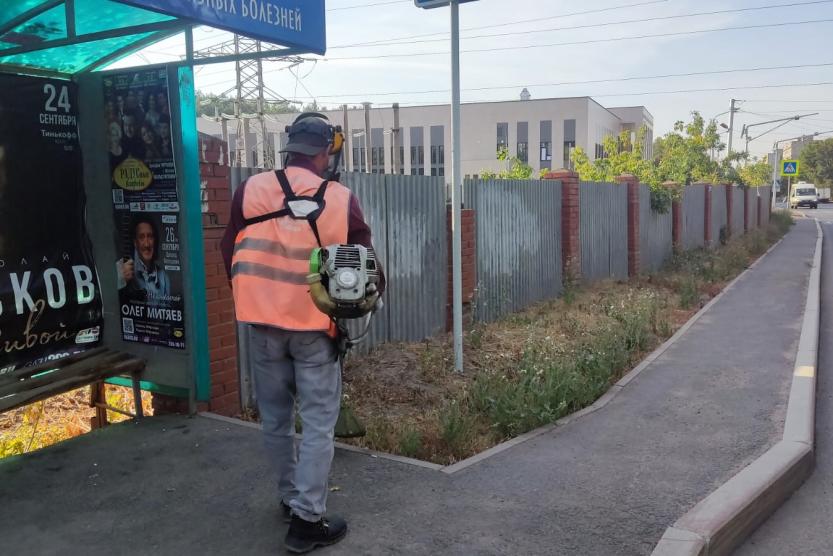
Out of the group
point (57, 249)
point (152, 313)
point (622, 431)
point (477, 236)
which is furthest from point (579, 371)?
point (57, 249)

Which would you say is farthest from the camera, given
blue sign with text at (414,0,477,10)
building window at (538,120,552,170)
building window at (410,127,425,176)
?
building window at (410,127,425,176)

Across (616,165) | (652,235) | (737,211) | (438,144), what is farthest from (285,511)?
(438,144)

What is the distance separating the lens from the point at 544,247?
11297mm

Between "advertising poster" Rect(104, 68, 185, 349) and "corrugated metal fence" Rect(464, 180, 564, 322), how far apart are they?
4.73 m

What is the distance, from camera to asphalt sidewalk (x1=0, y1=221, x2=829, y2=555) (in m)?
3.43

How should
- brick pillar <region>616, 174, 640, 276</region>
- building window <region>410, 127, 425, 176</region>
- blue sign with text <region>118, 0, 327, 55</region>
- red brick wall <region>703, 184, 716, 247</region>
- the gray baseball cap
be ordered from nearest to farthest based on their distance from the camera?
the gray baseball cap, blue sign with text <region>118, 0, 327, 55</region>, brick pillar <region>616, 174, 640, 276</region>, red brick wall <region>703, 184, 716, 247</region>, building window <region>410, 127, 425, 176</region>

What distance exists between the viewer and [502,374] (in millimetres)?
6664

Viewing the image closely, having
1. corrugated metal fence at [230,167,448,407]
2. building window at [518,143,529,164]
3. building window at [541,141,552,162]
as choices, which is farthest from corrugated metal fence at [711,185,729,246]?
building window at [518,143,529,164]

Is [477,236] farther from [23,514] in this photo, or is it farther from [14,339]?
[23,514]

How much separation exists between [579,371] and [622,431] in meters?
1.31

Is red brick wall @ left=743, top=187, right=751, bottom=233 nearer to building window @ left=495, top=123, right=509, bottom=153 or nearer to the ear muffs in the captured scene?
the ear muffs

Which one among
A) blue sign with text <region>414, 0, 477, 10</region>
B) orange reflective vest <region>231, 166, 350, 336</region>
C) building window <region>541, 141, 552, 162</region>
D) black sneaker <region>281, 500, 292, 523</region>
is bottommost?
black sneaker <region>281, 500, 292, 523</region>

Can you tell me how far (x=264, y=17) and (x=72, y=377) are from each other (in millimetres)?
2594

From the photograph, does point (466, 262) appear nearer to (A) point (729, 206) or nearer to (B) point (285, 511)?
(B) point (285, 511)
